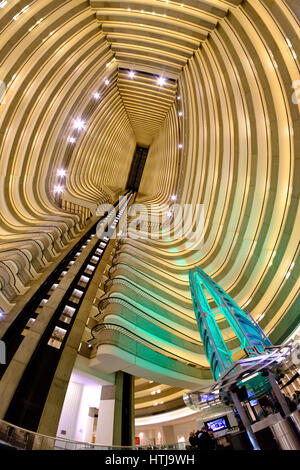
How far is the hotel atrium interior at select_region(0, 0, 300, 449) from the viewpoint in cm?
998

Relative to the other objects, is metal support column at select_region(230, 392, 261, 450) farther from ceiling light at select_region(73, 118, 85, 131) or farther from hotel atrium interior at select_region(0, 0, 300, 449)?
ceiling light at select_region(73, 118, 85, 131)

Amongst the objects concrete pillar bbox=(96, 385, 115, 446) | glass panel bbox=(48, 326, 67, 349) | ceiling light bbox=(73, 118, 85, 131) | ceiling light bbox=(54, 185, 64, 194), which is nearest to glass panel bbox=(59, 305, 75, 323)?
glass panel bbox=(48, 326, 67, 349)

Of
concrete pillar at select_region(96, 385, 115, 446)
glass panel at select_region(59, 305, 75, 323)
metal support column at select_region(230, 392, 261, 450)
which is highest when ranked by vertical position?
glass panel at select_region(59, 305, 75, 323)

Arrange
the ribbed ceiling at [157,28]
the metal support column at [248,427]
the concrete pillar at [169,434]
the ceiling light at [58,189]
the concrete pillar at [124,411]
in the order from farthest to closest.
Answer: the ceiling light at [58,189]
the concrete pillar at [169,434]
the ribbed ceiling at [157,28]
the concrete pillar at [124,411]
the metal support column at [248,427]

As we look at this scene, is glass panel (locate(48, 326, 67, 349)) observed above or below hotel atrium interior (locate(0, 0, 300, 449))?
below

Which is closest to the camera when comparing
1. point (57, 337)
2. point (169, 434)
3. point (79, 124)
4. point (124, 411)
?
point (57, 337)

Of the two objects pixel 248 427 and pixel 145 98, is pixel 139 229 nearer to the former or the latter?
pixel 248 427

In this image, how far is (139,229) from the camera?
26.6 metres

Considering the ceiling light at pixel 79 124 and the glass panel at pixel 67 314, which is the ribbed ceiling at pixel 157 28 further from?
the glass panel at pixel 67 314

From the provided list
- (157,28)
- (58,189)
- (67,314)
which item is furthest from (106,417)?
(157,28)

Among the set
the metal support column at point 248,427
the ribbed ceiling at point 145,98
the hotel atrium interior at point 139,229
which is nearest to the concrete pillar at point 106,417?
the hotel atrium interior at point 139,229

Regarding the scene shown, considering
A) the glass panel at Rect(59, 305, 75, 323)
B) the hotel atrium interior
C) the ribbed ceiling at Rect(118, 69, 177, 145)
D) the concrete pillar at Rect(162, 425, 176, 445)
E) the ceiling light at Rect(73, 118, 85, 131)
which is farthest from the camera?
the ribbed ceiling at Rect(118, 69, 177, 145)

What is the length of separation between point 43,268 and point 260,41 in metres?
20.0

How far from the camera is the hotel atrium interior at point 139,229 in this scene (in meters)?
9.98
